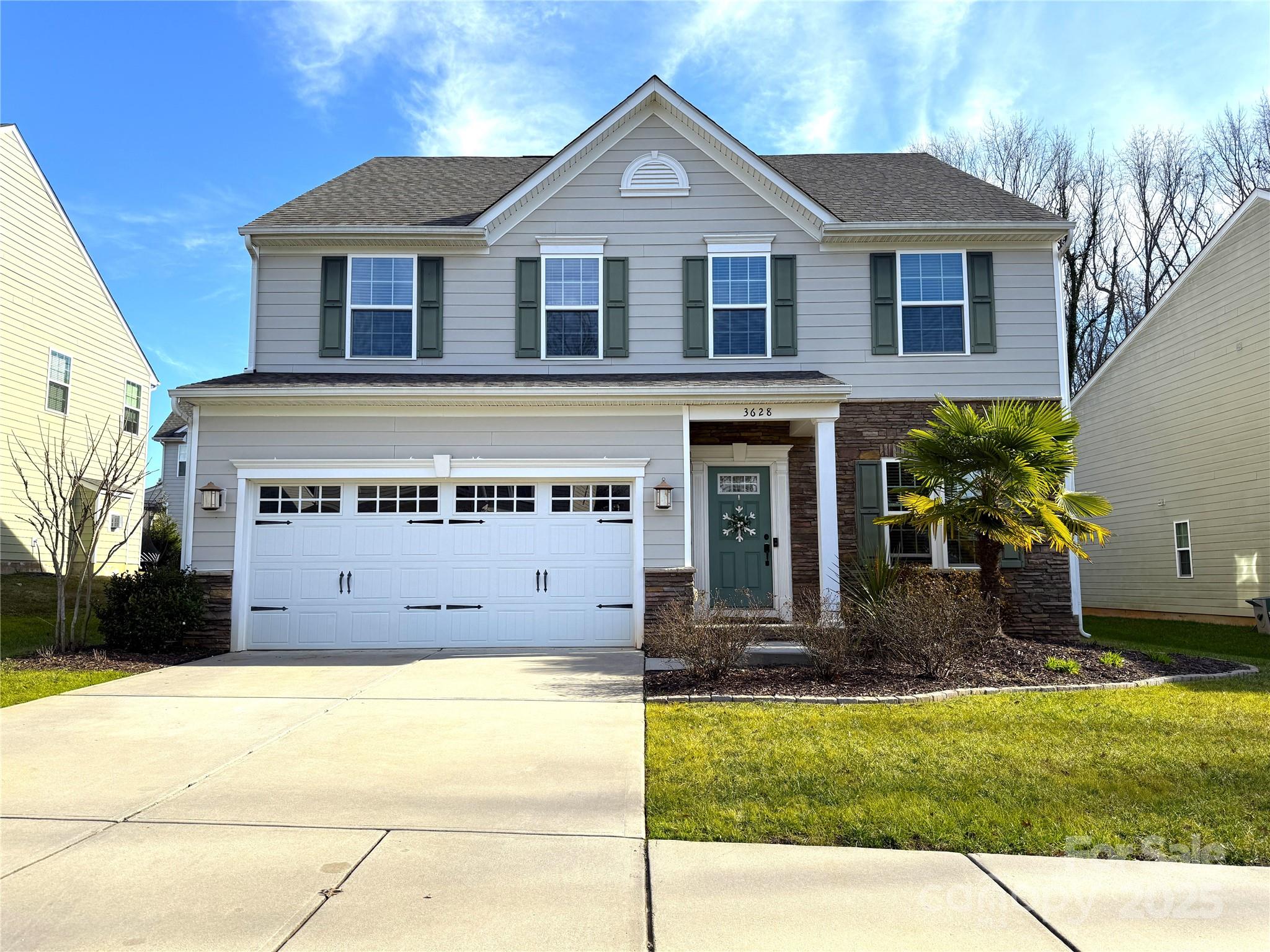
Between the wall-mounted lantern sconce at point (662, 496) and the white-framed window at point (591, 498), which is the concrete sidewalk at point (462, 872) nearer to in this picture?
the wall-mounted lantern sconce at point (662, 496)

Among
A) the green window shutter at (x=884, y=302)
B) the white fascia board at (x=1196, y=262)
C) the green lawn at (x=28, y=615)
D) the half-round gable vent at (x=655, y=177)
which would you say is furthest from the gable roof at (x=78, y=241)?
the white fascia board at (x=1196, y=262)

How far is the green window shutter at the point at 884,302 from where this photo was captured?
1241cm

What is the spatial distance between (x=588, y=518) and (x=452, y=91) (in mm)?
6872

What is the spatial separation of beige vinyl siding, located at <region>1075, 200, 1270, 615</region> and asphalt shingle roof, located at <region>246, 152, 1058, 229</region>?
13.8 ft

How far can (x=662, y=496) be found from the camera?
11.1 meters

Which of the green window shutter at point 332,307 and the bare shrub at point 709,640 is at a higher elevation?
the green window shutter at point 332,307

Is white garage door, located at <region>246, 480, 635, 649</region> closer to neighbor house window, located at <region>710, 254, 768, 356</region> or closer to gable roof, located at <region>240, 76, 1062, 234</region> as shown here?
neighbor house window, located at <region>710, 254, 768, 356</region>

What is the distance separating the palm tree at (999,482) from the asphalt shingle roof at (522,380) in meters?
1.85

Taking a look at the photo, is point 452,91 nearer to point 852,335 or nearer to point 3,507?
point 852,335

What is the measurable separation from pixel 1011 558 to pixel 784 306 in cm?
479

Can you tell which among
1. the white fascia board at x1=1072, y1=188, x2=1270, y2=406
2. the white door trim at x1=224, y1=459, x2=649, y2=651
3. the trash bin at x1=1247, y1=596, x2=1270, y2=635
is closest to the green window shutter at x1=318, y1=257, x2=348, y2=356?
the white door trim at x1=224, y1=459, x2=649, y2=651

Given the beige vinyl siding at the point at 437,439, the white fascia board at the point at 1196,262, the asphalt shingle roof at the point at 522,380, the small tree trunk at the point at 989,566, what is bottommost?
the small tree trunk at the point at 989,566

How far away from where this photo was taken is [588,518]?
37.1 ft

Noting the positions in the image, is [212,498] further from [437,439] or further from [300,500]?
[437,439]
